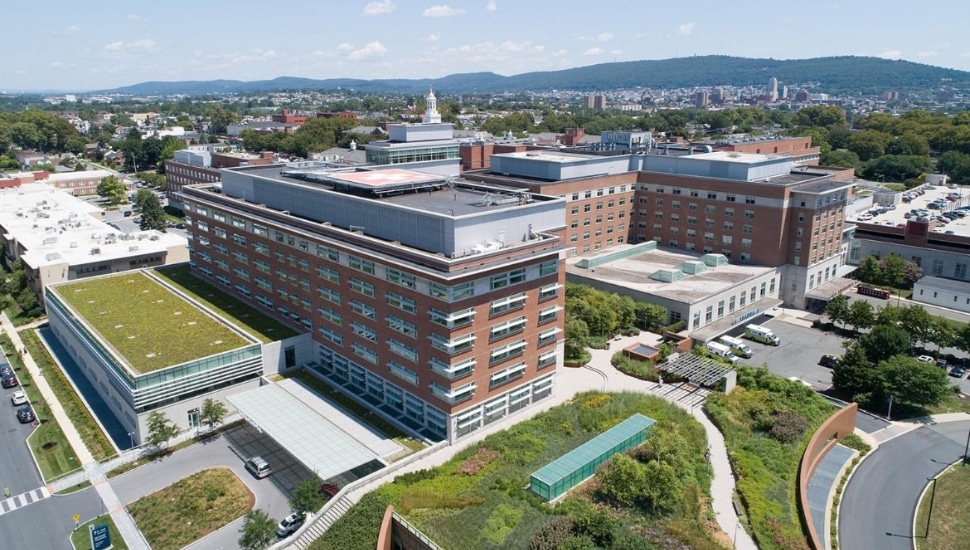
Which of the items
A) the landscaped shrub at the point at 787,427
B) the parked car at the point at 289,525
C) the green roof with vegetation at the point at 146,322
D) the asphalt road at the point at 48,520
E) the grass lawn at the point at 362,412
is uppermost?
the green roof with vegetation at the point at 146,322

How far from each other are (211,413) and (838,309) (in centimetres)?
7154

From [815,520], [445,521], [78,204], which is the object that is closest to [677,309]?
[815,520]

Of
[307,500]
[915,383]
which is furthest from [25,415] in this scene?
[915,383]

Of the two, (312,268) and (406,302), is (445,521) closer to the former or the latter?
(406,302)

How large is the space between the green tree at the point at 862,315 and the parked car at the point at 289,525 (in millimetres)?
67083

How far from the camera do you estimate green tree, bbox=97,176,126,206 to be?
6368 inches

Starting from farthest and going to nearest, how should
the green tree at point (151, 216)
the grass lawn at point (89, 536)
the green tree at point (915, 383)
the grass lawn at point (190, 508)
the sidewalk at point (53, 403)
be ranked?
the green tree at point (151, 216) → the green tree at point (915, 383) → the sidewalk at point (53, 403) → the grass lawn at point (190, 508) → the grass lawn at point (89, 536)

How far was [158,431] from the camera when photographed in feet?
173

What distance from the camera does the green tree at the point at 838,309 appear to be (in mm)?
79375

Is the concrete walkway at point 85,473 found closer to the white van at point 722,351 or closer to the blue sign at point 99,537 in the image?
the blue sign at point 99,537

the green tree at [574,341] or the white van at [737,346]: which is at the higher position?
the green tree at [574,341]

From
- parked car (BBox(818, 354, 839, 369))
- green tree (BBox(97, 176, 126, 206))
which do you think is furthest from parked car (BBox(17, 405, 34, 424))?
green tree (BBox(97, 176, 126, 206))

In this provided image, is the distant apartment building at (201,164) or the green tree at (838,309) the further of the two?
the distant apartment building at (201,164)

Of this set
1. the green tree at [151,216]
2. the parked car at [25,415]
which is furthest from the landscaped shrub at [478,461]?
the green tree at [151,216]
